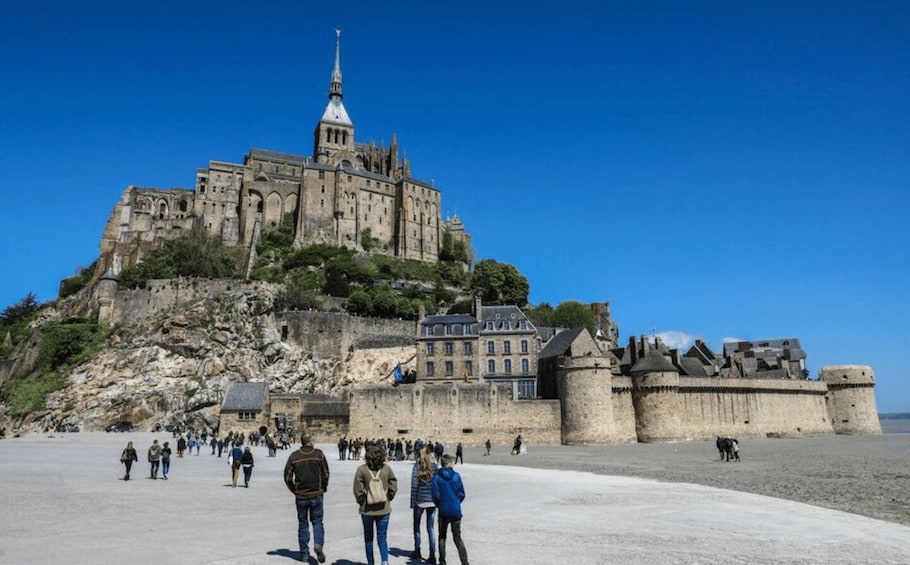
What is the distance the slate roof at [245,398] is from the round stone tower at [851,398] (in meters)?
45.3

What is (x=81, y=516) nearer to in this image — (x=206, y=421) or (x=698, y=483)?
(x=698, y=483)

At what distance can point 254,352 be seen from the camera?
51.9m

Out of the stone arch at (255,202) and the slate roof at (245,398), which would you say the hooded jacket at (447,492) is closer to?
the slate roof at (245,398)

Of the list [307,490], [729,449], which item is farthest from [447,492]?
[729,449]

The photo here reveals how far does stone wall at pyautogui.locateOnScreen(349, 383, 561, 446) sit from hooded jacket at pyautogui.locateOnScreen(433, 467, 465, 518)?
109ft

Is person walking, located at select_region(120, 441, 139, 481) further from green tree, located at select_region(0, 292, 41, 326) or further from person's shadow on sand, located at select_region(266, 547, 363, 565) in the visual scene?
green tree, located at select_region(0, 292, 41, 326)

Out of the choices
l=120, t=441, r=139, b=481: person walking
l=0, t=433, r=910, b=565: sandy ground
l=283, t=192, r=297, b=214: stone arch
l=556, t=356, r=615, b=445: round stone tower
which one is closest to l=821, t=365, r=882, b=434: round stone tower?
l=556, t=356, r=615, b=445: round stone tower

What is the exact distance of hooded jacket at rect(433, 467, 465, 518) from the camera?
28.2 feet

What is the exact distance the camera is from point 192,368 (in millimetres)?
49312

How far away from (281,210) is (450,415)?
5140cm

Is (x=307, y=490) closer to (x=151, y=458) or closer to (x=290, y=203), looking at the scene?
(x=151, y=458)

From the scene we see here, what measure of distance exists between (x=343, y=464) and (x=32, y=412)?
32.4m

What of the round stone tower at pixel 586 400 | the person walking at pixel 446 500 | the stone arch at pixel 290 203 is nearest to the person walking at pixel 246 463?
the person walking at pixel 446 500

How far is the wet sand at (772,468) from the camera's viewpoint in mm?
17406
